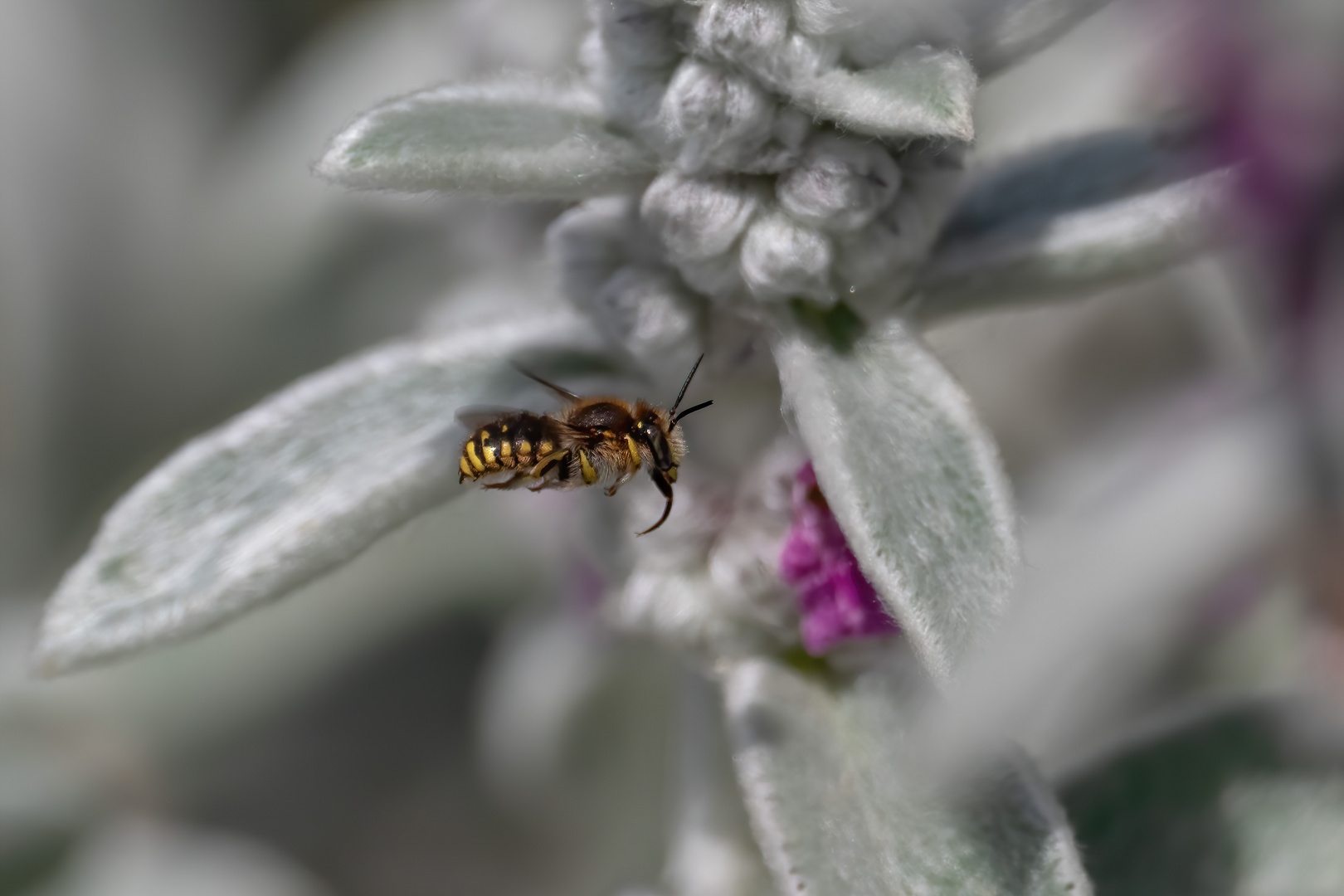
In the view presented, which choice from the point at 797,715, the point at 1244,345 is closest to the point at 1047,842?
the point at 797,715

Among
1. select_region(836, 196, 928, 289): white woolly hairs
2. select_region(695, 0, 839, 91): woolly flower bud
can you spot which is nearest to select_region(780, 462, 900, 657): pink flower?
select_region(836, 196, 928, 289): white woolly hairs

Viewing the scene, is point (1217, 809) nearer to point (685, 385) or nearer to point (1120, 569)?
point (1120, 569)

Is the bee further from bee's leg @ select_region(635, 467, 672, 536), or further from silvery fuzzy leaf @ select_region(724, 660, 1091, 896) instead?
silvery fuzzy leaf @ select_region(724, 660, 1091, 896)

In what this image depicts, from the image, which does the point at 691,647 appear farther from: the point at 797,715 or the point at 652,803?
the point at 652,803

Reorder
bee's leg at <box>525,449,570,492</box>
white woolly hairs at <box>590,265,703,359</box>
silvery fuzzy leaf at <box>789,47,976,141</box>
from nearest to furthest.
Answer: silvery fuzzy leaf at <box>789,47,976,141</box>
white woolly hairs at <box>590,265,703,359</box>
bee's leg at <box>525,449,570,492</box>

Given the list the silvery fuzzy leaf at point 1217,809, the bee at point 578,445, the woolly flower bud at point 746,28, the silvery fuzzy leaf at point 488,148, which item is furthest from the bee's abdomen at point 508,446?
the silvery fuzzy leaf at point 1217,809

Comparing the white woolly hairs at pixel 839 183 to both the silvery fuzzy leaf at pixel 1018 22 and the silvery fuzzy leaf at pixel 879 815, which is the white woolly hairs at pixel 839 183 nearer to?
the silvery fuzzy leaf at pixel 1018 22

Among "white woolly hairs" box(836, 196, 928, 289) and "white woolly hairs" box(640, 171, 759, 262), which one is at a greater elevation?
"white woolly hairs" box(640, 171, 759, 262)
